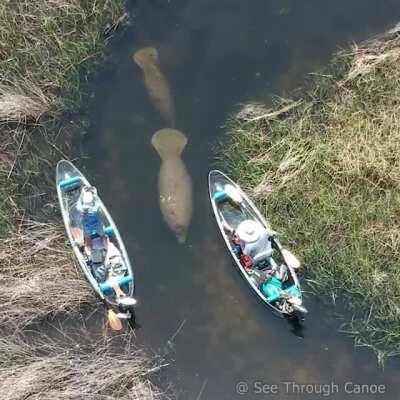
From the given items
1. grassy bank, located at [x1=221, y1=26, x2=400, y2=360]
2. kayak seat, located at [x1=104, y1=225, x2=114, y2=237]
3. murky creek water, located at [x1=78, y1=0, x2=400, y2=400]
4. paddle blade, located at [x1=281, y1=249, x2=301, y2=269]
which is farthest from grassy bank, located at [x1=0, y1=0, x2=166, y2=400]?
grassy bank, located at [x1=221, y1=26, x2=400, y2=360]

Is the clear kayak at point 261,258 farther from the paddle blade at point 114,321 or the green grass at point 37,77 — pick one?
the green grass at point 37,77

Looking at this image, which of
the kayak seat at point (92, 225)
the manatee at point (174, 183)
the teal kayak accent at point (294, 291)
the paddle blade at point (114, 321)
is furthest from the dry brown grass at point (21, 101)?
the teal kayak accent at point (294, 291)

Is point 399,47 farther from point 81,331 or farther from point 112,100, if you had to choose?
point 81,331

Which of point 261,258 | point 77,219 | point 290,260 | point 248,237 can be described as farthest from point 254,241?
point 77,219

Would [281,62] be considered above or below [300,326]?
above

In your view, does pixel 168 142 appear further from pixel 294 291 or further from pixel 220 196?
pixel 294 291

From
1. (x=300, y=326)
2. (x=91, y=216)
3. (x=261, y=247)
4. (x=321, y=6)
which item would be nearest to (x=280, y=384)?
(x=300, y=326)
